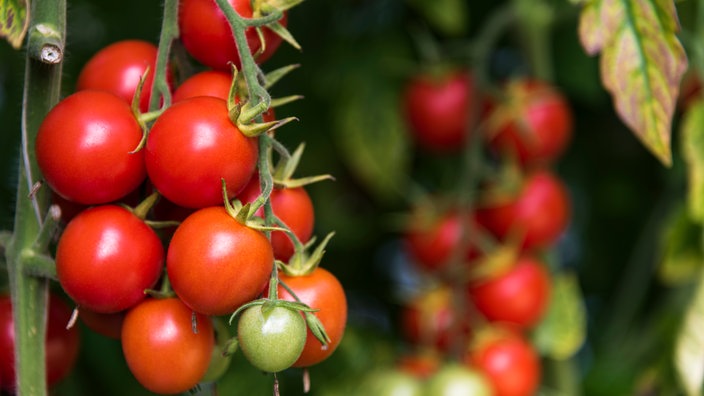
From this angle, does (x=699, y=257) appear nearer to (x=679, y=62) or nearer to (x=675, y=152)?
(x=675, y=152)

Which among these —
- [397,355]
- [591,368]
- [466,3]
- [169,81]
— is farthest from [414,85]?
[169,81]

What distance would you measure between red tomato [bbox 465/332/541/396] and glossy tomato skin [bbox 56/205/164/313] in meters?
0.53

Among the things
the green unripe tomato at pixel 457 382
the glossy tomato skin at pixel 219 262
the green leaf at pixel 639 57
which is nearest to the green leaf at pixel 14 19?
the glossy tomato skin at pixel 219 262

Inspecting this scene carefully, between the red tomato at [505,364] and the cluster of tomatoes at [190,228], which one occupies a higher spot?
the cluster of tomatoes at [190,228]

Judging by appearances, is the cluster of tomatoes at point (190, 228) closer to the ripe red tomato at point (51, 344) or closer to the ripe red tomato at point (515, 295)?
the ripe red tomato at point (51, 344)

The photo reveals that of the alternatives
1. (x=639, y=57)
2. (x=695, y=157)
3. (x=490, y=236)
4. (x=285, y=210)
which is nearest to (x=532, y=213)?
(x=490, y=236)

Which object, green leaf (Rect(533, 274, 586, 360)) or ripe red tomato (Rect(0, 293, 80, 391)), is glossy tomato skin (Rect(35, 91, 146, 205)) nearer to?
ripe red tomato (Rect(0, 293, 80, 391))

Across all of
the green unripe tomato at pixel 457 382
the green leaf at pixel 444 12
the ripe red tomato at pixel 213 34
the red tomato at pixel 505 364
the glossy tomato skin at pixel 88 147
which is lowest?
the red tomato at pixel 505 364

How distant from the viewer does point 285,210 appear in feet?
1.65

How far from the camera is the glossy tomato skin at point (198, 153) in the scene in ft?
1.51

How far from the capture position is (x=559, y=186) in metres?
1.04

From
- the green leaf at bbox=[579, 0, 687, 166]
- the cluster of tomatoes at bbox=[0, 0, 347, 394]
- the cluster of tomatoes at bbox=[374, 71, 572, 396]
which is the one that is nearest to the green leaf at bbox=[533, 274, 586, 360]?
the cluster of tomatoes at bbox=[374, 71, 572, 396]

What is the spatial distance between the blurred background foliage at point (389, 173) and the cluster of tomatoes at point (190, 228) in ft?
1.04

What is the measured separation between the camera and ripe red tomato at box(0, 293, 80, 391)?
→ 21.9 inches
